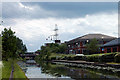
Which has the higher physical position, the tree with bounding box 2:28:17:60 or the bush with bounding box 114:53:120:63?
the tree with bounding box 2:28:17:60

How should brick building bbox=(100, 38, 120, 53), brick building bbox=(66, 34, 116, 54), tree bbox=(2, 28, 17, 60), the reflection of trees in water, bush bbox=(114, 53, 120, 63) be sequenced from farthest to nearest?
brick building bbox=(66, 34, 116, 54)
brick building bbox=(100, 38, 120, 53)
bush bbox=(114, 53, 120, 63)
tree bbox=(2, 28, 17, 60)
the reflection of trees in water

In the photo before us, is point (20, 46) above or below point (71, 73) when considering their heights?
above

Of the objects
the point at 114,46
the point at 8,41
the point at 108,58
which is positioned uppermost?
the point at 8,41

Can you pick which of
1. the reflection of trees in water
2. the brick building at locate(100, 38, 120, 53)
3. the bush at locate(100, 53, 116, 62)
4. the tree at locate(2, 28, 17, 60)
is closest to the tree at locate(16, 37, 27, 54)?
the tree at locate(2, 28, 17, 60)

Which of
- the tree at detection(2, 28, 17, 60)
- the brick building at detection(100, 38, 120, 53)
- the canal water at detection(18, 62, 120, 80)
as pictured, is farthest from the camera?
the brick building at detection(100, 38, 120, 53)

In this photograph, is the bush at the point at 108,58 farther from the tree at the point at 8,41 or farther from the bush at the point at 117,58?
the tree at the point at 8,41

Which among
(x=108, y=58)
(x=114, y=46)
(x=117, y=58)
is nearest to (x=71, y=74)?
(x=117, y=58)

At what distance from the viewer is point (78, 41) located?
8269 centimetres

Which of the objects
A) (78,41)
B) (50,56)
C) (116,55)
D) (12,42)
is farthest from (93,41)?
(12,42)

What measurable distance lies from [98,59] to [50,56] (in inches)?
1913

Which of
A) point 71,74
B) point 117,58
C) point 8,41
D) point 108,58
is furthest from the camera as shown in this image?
point 108,58

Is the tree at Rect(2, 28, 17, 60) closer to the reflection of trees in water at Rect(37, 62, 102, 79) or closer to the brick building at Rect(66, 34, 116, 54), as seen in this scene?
the reflection of trees in water at Rect(37, 62, 102, 79)

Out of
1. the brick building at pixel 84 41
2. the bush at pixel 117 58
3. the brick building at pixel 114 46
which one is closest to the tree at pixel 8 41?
the bush at pixel 117 58

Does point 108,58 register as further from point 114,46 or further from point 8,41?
point 8,41
